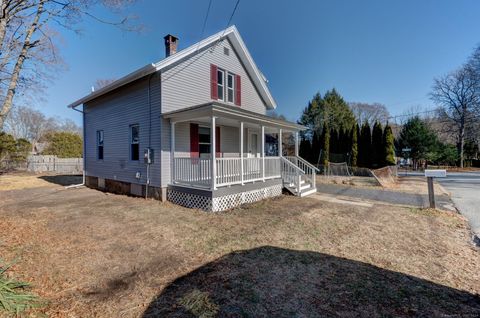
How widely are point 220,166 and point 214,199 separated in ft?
3.77

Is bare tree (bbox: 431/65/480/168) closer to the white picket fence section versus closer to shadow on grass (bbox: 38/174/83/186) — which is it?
shadow on grass (bbox: 38/174/83/186)

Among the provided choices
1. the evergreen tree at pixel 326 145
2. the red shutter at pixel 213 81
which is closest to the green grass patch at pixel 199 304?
the red shutter at pixel 213 81

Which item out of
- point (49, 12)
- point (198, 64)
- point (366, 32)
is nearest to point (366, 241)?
point (198, 64)

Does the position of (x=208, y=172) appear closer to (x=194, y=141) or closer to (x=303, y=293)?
(x=194, y=141)

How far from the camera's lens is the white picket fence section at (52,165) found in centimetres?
2220

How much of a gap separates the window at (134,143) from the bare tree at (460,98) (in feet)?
130

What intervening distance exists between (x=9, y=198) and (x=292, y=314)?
1228cm

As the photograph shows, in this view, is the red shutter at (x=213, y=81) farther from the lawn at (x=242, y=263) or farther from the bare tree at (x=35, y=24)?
the lawn at (x=242, y=263)

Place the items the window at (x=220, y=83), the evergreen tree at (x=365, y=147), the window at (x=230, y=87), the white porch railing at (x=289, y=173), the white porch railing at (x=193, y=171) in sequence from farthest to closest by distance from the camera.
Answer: the evergreen tree at (x=365, y=147)
the window at (x=230, y=87)
the window at (x=220, y=83)
the white porch railing at (x=289, y=173)
the white porch railing at (x=193, y=171)

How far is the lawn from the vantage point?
2740 mm

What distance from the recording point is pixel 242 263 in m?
3.83

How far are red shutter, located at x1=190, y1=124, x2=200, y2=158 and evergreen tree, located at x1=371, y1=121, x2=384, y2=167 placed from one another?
1938cm

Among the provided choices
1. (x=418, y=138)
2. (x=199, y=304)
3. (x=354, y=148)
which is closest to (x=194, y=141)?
(x=199, y=304)

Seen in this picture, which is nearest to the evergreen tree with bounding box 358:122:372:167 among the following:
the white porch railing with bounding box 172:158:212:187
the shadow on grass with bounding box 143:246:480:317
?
the white porch railing with bounding box 172:158:212:187
